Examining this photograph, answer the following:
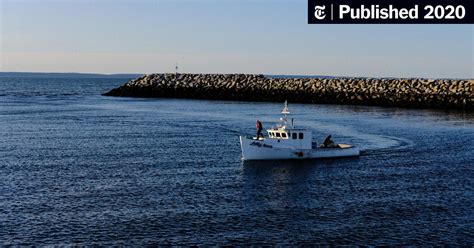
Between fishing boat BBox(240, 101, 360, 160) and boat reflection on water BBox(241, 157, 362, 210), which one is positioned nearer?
boat reflection on water BBox(241, 157, 362, 210)

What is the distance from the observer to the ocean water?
101 feet

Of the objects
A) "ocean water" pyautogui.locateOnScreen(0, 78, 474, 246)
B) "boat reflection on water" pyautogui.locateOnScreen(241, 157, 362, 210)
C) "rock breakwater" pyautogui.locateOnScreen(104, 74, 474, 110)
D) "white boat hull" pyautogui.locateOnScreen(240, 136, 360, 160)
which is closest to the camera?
"ocean water" pyautogui.locateOnScreen(0, 78, 474, 246)

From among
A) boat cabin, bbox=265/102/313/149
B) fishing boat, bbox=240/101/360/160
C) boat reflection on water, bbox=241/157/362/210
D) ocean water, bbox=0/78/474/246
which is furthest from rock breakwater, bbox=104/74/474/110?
boat reflection on water, bbox=241/157/362/210

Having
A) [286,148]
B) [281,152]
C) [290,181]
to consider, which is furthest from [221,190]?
[286,148]

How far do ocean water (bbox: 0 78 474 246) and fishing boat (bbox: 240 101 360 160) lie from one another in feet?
3.32

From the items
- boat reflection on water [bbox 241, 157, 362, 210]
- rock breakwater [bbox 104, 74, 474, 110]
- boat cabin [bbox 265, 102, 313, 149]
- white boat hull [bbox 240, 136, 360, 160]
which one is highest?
rock breakwater [bbox 104, 74, 474, 110]

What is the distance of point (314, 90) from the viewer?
127 meters

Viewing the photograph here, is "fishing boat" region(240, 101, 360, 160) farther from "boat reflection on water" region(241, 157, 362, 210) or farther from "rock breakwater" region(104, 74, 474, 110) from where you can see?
"rock breakwater" region(104, 74, 474, 110)

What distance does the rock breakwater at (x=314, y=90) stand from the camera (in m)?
111

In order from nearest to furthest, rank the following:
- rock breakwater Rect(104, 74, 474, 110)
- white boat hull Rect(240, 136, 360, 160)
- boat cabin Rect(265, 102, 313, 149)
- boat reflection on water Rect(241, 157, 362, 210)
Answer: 1. boat reflection on water Rect(241, 157, 362, 210)
2. white boat hull Rect(240, 136, 360, 160)
3. boat cabin Rect(265, 102, 313, 149)
4. rock breakwater Rect(104, 74, 474, 110)

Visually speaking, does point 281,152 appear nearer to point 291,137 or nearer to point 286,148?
point 286,148

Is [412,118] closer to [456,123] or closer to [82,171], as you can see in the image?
[456,123]

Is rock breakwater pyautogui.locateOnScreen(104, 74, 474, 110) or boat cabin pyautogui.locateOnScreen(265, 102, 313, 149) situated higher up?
rock breakwater pyautogui.locateOnScreen(104, 74, 474, 110)

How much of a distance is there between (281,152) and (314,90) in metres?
76.2
